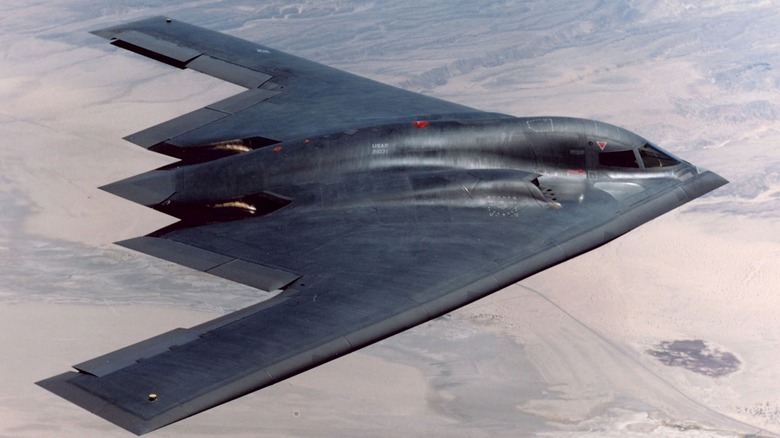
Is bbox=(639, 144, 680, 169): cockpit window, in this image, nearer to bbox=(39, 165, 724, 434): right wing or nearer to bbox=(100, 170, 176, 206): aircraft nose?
bbox=(39, 165, 724, 434): right wing

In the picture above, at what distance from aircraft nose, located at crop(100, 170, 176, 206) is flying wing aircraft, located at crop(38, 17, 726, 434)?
4cm

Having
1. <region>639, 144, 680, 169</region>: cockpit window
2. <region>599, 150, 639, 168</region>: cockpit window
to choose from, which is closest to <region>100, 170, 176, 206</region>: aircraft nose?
<region>599, 150, 639, 168</region>: cockpit window

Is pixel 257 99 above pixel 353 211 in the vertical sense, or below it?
above

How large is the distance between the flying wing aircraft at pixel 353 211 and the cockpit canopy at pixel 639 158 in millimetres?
42

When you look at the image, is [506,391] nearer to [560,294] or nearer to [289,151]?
[560,294]

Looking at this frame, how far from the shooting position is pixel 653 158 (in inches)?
949

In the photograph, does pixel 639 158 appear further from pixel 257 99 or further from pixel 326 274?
pixel 257 99

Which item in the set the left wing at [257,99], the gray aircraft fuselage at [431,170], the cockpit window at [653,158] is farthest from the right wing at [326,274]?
the left wing at [257,99]

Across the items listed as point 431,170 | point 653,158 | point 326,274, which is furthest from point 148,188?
point 653,158

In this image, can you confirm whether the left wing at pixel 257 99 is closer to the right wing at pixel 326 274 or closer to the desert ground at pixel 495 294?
the right wing at pixel 326 274

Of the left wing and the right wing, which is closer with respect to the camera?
the right wing

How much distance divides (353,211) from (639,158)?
6.49 meters

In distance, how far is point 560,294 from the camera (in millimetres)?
46562

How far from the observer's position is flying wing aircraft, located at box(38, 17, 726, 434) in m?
16.6
